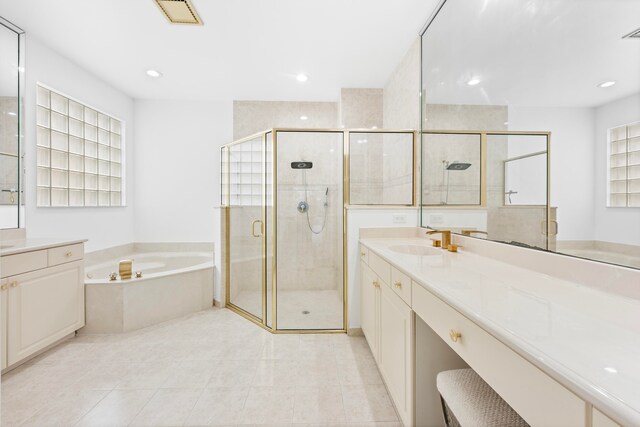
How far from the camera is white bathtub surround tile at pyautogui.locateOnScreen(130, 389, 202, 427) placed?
1.45 metres

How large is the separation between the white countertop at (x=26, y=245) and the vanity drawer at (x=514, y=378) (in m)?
2.62

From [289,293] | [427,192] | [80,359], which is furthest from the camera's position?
[289,293]

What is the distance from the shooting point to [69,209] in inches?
111

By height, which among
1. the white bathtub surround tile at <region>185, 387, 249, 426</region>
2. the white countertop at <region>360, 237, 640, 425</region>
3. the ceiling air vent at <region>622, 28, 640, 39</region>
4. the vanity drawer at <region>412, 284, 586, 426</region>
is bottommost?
the white bathtub surround tile at <region>185, 387, 249, 426</region>

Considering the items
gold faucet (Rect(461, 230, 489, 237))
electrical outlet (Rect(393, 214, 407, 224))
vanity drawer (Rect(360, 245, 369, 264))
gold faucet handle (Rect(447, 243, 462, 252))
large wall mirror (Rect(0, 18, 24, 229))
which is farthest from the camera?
electrical outlet (Rect(393, 214, 407, 224))

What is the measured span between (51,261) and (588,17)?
335 centimetres

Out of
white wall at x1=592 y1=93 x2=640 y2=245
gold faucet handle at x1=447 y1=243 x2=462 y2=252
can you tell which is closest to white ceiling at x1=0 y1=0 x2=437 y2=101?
white wall at x1=592 y1=93 x2=640 y2=245

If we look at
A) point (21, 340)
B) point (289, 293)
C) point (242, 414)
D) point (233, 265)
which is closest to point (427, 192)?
point (289, 293)

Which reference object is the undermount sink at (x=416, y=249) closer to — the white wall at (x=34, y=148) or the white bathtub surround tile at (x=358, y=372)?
the white bathtub surround tile at (x=358, y=372)

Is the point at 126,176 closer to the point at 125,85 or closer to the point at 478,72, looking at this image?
the point at 125,85

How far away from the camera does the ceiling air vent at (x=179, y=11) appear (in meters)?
1.98

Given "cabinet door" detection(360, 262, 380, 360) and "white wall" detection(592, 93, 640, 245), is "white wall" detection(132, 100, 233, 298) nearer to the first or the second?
"cabinet door" detection(360, 262, 380, 360)

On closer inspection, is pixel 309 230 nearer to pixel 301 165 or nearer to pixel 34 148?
pixel 301 165

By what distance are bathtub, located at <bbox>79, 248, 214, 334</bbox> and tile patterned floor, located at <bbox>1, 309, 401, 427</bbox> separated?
13 cm
